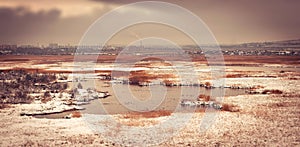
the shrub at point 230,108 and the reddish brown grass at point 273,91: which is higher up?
the reddish brown grass at point 273,91

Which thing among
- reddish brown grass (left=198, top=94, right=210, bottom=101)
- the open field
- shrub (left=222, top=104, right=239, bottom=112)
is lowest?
the open field

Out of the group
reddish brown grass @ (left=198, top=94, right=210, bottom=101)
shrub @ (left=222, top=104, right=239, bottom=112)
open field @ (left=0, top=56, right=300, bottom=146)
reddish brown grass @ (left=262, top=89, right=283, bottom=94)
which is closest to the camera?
open field @ (left=0, top=56, right=300, bottom=146)

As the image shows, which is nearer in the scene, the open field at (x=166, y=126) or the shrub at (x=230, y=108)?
the open field at (x=166, y=126)

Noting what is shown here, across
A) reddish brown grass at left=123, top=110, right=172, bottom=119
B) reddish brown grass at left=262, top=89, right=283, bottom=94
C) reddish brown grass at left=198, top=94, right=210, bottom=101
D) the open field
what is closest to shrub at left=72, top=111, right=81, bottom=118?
the open field

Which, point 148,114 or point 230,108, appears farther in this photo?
point 230,108

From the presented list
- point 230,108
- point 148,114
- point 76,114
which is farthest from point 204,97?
point 76,114

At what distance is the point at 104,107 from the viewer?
2772cm

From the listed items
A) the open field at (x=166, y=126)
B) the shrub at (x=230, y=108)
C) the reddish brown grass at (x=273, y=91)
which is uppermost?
the reddish brown grass at (x=273, y=91)

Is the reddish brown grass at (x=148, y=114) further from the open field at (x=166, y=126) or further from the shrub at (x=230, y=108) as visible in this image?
the shrub at (x=230, y=108)

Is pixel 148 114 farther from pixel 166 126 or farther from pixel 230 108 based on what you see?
pixel 230 108

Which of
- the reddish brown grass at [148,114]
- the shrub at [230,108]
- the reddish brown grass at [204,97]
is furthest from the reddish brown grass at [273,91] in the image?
the reddish brown grass at [148,114]

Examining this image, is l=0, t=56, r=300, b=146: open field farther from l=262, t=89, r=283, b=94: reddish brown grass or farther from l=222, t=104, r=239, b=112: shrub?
l=262, t=89, r=283, b=94: reddish brown grass

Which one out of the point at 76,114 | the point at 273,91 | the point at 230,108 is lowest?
the point at 76,114

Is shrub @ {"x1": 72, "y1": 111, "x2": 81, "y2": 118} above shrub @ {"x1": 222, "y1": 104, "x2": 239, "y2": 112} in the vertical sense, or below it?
below
